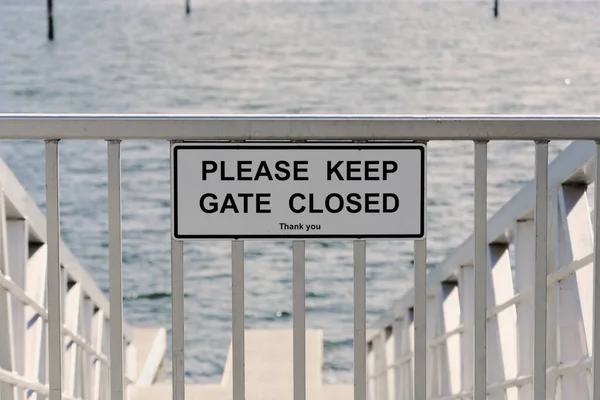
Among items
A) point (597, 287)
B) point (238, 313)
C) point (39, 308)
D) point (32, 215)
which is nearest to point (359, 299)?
point (238, 313)

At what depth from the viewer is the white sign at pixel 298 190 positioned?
1.72 metres

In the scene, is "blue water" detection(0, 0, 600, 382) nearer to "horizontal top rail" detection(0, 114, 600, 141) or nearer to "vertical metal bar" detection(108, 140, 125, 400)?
"vertical metal bar" detection(108, 140, 125, 400)

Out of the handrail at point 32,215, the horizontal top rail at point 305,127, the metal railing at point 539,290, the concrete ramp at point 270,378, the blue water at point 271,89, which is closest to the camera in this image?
the horizontal top rail at point 305,127

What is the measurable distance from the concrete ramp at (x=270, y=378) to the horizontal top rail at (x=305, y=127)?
2.95m

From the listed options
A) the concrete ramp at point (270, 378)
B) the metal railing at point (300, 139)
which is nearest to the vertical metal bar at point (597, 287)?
the metal railing at point (300, 139)

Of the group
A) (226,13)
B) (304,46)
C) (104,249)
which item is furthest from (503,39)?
(104,249)

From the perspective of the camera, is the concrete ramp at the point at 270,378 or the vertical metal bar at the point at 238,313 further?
the concrete ramp at the point at 270,378

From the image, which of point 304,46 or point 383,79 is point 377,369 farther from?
point 304,46

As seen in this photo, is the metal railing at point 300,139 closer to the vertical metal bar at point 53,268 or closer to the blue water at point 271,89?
the vertical metal bar at point 53,268

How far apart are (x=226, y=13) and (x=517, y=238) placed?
58.2 meters

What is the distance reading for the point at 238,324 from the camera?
1749 mm

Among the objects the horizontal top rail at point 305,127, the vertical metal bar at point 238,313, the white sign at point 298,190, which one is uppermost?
the horizontal top rail at point 305,127

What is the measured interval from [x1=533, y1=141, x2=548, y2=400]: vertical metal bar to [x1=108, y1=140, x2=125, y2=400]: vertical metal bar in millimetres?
830

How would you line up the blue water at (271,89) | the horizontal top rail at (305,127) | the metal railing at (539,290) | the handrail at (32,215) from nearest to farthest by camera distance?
the horizontal top rail at (305,127) → the metal railing at (539,290) → the handrail at (32,215) → the blue water at (271,89)
